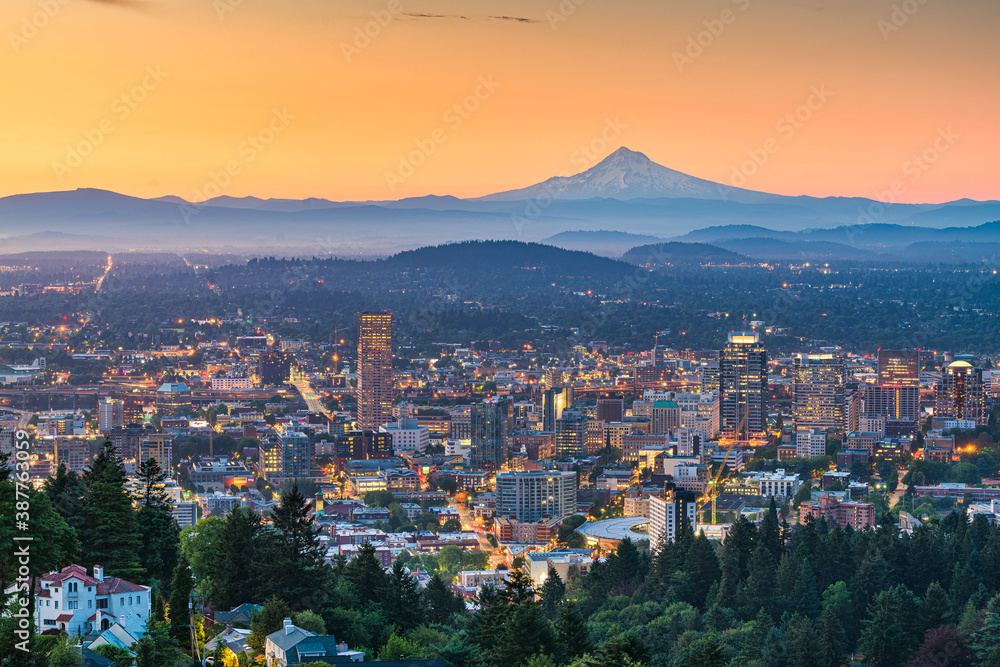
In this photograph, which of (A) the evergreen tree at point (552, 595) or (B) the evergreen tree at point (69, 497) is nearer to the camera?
(B) the evergreen tree at point (69, 497)

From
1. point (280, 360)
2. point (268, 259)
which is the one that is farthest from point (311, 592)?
point (268, 259)

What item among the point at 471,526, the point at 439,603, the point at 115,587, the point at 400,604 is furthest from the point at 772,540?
the point at 471,526

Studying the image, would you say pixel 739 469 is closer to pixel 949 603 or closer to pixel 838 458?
pixel 838 458

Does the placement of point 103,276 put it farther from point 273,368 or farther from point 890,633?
point 890,633

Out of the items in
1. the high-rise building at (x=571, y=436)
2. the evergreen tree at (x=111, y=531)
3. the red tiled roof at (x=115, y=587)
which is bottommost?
the high-rise building at (x=571, y=436)

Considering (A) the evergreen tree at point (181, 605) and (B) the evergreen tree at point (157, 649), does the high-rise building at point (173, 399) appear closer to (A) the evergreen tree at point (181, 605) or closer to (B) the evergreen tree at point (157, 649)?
(A) the evergreen tree at point (181, 605)

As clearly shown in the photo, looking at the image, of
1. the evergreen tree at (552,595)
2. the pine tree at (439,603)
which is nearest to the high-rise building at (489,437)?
the evergreen tree at (552,595)

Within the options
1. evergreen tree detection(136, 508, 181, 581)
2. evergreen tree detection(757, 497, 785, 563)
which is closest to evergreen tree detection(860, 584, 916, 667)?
→ evergreen tree detection(757, 497, 785, 563)
